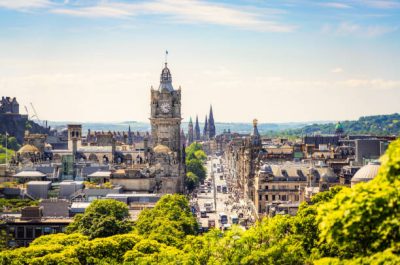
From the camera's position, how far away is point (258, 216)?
162 metres

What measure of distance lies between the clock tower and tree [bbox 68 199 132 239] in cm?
7993

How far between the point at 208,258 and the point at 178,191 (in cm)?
10032

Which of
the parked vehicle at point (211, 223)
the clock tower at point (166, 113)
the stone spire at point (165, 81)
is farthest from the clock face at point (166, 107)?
the parked vehicle at point (211, 223)

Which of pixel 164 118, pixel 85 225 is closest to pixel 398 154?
pixel 85 225

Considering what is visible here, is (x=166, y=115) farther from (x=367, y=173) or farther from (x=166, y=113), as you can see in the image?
(x=367, y=173)

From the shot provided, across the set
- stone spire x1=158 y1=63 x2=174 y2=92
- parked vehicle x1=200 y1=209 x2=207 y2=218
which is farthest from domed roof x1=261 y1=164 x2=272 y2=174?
stone spire x1=158 y1=63 x2=174 y2=92

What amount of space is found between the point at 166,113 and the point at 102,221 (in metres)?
90.6

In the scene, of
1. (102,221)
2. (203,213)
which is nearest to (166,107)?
(203,213)

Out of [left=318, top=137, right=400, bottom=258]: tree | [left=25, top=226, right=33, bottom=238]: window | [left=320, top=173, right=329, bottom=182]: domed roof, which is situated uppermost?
[left=318, top=137, right=400, bottom=258]: tree

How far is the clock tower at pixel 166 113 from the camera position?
196 meters

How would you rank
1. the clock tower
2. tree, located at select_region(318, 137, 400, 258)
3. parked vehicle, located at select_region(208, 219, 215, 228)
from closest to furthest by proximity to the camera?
1. tree, located at select_region(318, 137, 400, 258)
2. parked vehicle, located at select_region(208, 219, 215, 228)
3. the clock tower

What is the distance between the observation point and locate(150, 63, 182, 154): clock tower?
641 feet

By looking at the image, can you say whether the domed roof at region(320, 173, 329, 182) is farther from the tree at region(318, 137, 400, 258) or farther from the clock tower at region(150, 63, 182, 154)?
the tree at region(318, 137, 400, 258)

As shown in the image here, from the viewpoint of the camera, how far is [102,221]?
107 meters
